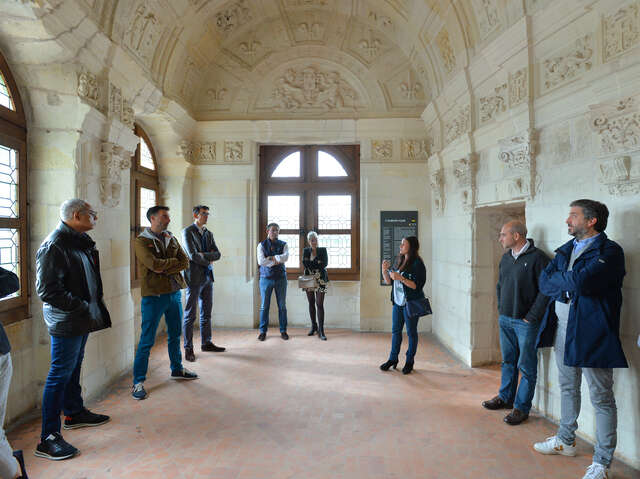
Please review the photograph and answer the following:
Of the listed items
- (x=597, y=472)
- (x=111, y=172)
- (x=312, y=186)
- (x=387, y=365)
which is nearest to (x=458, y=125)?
(x=312, y=186)

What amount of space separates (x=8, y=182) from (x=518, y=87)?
4537 mm

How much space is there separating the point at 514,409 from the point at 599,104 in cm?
242

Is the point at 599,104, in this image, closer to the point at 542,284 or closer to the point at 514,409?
the point at 542,284

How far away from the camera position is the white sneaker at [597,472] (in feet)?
7.67

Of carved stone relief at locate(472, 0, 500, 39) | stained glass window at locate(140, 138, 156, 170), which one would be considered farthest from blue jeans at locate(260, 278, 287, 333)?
carved stone relief at locate(472, 0, 500, 39)

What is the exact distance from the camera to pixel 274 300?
265 inches

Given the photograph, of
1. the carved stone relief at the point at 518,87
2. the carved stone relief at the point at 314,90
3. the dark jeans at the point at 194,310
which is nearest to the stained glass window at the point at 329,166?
the carved stone relief at the point at 314,90

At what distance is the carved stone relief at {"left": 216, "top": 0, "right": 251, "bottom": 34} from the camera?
18.8 feet

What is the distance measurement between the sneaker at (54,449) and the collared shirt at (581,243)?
3.68 m

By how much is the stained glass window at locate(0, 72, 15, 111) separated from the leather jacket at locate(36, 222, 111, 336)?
1271 mm

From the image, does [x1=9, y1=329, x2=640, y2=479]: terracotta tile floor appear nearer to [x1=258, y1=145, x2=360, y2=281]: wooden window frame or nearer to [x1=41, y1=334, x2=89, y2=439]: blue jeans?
[x1=41, y1=334, x2=89, y2=439]: blue jeans

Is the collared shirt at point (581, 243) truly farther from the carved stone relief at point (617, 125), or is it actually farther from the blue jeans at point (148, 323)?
the blue jeans at point (148, 323)

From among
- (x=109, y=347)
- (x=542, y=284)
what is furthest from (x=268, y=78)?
(x=542, y=284)

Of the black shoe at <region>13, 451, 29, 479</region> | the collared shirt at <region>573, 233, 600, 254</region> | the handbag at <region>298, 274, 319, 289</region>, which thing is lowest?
the black shoe at <region>13, 451, 29, 479</region>
